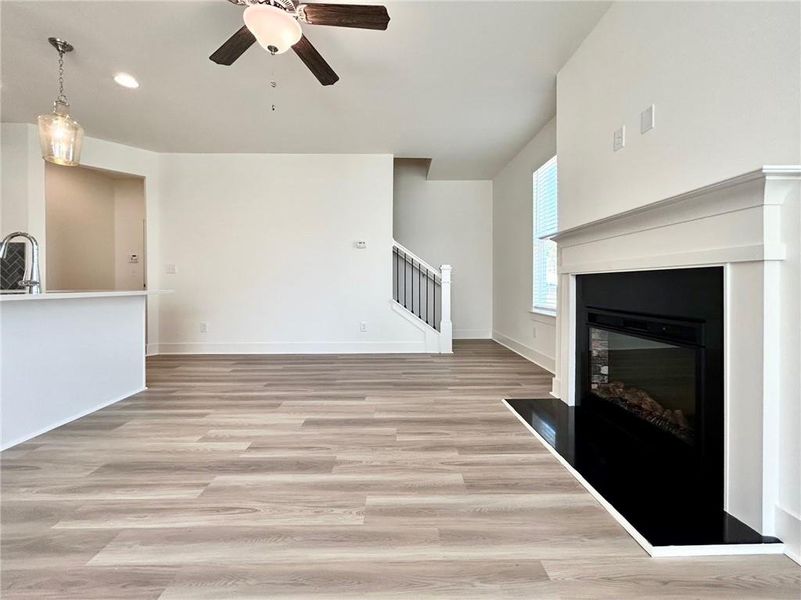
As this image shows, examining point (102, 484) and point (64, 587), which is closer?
point (64, 587)

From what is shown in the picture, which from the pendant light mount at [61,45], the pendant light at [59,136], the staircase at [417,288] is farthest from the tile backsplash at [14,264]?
the staircase at [417,288]

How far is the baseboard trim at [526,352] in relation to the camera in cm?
420

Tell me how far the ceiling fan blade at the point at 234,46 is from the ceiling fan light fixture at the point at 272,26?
7.1 inches

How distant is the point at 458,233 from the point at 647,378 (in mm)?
4855

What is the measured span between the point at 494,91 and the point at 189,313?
A: 491cm

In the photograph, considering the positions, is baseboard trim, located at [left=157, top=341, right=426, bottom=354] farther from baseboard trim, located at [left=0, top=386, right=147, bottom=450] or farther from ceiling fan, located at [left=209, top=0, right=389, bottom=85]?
ceiling fan, located at [left=209, top=0, right=389, bottom=85]

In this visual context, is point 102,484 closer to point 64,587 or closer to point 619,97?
point 64,587

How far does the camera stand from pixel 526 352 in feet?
16.3

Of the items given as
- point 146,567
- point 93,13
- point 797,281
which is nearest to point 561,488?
point 797,281

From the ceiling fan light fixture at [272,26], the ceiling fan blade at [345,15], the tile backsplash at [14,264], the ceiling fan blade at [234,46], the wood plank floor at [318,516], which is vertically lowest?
the wood plank floor at [318,516]

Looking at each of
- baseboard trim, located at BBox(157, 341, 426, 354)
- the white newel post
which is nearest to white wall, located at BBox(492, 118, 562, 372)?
the white newel post

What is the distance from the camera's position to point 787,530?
50.1 inches

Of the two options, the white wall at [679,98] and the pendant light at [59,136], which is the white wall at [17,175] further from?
the white wall at [679,98]

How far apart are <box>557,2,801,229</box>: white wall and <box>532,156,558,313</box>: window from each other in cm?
133
